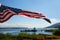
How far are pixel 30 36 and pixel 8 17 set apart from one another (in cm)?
256

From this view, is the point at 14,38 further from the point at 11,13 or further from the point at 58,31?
the point at 58,31

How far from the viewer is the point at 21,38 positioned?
18.2m

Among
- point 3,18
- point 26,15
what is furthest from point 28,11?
point 3,18

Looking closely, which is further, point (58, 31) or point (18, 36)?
point (58, 31)

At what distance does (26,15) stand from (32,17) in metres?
0.50

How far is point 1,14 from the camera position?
58.6 ft

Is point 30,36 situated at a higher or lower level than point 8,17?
lower

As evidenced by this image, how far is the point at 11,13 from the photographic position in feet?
58.5

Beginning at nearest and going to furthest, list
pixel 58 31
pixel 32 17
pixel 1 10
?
pixel 32 17, pixel 1 10, pixel 58 31

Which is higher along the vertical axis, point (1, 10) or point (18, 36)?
point (1, 10)

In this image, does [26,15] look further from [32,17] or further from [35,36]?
[35,36]

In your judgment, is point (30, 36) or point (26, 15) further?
point (30, 36)

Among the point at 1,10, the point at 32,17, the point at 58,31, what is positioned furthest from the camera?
the point at 58,31

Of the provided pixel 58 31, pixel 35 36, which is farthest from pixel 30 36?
pixel 58 31
